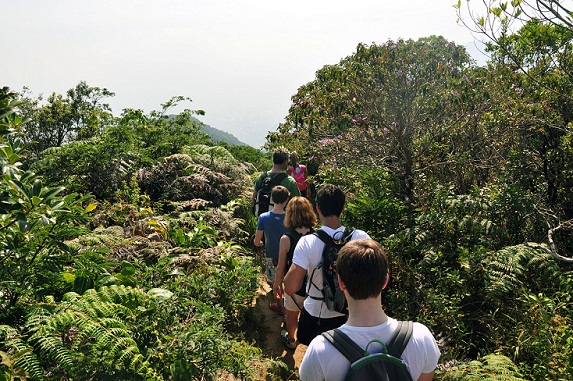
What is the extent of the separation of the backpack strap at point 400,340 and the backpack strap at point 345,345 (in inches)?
6.2

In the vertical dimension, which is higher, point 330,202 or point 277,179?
point 330,202

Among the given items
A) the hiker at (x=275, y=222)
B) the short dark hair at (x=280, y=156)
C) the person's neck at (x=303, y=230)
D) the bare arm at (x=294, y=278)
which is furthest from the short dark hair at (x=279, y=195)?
the bare arm at (x=294, y=278)

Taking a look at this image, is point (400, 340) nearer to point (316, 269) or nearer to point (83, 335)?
point (316, 269)

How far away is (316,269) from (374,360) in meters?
1.61

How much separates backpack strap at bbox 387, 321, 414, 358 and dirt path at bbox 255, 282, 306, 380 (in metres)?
2.52

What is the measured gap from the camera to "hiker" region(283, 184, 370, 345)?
11.1 ft

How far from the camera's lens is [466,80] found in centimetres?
748

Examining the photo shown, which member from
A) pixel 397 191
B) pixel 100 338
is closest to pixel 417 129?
pixel 397 191

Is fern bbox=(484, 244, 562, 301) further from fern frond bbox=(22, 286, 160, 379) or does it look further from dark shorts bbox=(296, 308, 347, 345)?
fern frond bbox=(22, 286, 160, 379)

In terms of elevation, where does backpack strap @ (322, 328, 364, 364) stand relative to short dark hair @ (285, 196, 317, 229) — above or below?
below

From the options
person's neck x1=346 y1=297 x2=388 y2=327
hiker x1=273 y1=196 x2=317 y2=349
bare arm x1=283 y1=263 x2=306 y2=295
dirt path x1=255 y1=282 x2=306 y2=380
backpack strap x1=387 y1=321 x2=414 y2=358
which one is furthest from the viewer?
dirt path x1=255 y1=282 x2=306 y2=380

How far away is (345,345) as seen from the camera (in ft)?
6.13

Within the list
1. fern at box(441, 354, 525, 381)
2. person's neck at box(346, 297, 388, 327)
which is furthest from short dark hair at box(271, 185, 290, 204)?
person's neck at box(346, 297, 388, 327)

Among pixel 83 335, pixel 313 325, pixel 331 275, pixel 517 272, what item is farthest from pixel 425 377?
pixel 517 272
